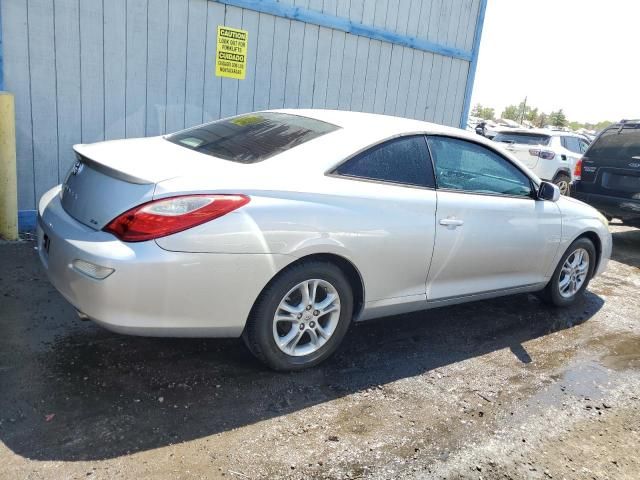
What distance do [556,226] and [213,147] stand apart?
9.44 ft

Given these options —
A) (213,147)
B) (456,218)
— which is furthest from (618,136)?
(213,147)

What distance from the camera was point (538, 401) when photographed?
3449 millimetres

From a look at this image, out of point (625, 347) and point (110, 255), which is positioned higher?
point (110, 255)

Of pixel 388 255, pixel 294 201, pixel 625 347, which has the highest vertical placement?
pixel 294 201

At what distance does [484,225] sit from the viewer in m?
4.00

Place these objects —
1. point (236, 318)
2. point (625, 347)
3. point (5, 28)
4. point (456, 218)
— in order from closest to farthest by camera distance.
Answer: point (236, 318) → point (456, 218) → point (625, 347) → point (5, 28)

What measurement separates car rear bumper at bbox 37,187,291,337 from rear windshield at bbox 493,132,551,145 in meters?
10.5

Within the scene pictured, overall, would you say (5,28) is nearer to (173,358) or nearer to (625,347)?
(173,358)

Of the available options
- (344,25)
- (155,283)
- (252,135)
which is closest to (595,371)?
(252,135)

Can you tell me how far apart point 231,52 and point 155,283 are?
14.7ft

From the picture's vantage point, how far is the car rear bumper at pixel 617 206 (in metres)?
7.60

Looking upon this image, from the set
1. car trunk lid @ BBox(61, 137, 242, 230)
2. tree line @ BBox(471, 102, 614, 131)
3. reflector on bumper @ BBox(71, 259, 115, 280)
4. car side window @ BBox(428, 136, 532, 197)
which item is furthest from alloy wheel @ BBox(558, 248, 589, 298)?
tree line @ BBox(471, 102, 614, 131)

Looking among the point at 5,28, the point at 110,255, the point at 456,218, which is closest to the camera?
the point at 110,255

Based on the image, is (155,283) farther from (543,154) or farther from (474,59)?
(543,154)
